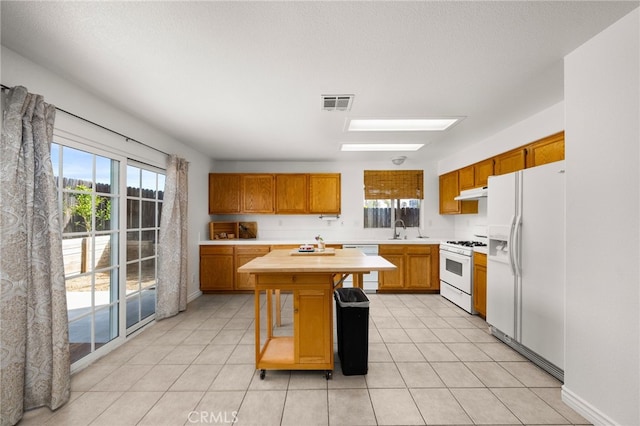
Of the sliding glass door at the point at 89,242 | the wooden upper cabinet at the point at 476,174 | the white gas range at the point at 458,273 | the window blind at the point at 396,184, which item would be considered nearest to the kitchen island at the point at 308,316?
the sliding glass door at the point at 89,242

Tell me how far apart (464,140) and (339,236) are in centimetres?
274

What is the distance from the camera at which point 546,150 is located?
2773 millimetres

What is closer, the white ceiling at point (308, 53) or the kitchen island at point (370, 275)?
the white ceiling at point (308, 53)

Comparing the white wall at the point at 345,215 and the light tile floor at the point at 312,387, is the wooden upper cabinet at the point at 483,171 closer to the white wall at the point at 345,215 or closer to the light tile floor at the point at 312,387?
the white wall at the point at 345,215

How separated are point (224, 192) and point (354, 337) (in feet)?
12.5

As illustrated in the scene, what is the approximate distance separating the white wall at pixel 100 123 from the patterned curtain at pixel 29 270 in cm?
23

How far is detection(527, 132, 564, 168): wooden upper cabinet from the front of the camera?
8.57ft

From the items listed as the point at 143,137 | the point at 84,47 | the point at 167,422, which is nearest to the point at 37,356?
the point at 167,422

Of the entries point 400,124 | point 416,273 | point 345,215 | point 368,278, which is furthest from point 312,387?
point 345,215

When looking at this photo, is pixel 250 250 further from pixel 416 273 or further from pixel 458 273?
pixel 458 273

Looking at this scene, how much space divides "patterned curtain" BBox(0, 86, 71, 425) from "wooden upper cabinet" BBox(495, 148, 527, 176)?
14.2 ft

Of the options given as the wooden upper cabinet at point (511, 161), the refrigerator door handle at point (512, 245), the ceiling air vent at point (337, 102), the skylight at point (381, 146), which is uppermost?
the ceiling air vent at point (337, 102)

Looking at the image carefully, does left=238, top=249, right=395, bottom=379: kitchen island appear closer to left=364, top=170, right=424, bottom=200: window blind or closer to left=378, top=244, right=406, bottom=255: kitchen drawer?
left=378, top=244, right=406, bottom=255: kitchen drawer

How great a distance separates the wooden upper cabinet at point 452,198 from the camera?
4.55 m
